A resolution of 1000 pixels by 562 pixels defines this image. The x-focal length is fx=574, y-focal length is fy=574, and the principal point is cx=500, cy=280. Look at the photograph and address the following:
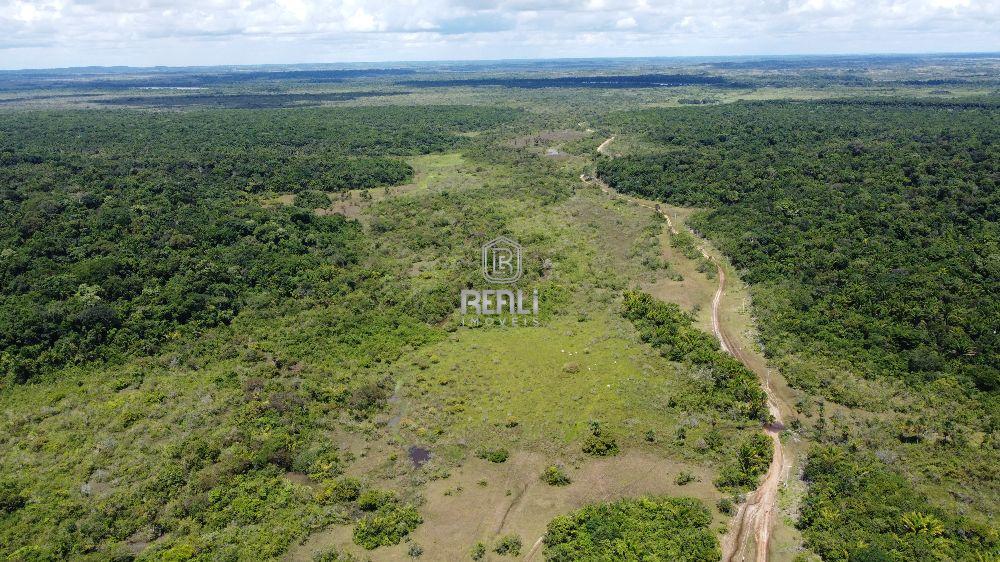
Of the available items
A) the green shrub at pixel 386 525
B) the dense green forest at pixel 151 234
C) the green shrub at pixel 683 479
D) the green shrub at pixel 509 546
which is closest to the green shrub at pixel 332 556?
the green shrub at pixel 386 525

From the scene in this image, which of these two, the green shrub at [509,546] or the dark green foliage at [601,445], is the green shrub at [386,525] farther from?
the dark green foliage at [601,445]

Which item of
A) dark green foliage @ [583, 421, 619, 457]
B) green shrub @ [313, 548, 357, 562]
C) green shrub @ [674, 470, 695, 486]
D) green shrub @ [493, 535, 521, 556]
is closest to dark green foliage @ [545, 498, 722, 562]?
green shrub @ [493, 535, 521, 556]

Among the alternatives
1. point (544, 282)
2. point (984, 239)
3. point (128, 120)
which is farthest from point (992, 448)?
point (128, 120)

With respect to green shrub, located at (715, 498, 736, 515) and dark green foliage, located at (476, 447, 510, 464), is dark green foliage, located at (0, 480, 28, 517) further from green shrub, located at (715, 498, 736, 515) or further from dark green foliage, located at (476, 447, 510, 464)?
→ green shrub, located at (715, 498, 736, 515)

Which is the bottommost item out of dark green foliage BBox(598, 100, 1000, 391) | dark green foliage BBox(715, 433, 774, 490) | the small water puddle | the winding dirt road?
the small water puddle

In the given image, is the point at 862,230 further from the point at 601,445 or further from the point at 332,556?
the point at 332,556
